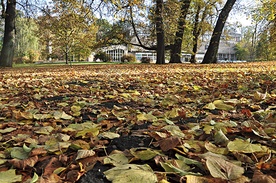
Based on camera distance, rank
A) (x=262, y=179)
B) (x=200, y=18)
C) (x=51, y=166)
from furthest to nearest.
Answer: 1. (x=200, y=18)
2. (x=51, y=166)
3. (x=262, y=179)

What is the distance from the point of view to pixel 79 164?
94 cm

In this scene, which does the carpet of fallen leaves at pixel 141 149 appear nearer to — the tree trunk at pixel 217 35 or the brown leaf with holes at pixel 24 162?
the brown leaf with holes at pixel 24 162

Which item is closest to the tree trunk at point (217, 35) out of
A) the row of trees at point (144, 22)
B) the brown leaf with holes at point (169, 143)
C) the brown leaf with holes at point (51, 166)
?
the row of trees at point (144, 22)

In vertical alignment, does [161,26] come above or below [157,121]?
above

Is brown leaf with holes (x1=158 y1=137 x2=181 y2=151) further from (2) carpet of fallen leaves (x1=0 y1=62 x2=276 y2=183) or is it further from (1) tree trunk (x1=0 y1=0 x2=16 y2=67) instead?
(1) tree trunk (x1=0 y1=0 x2=16 y2=67)

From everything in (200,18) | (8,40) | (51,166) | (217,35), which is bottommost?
(51,166)

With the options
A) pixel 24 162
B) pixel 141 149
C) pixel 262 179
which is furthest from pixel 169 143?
pixel 24 162


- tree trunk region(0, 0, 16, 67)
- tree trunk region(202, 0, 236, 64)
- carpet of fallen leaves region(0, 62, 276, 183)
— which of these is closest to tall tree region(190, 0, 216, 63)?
tree trunk region(202, 0, 236, 64)

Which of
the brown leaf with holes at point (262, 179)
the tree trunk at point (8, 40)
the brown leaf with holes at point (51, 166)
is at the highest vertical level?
the tree trunk at point (8, 40)

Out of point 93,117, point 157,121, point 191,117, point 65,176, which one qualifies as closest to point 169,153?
point 65,176

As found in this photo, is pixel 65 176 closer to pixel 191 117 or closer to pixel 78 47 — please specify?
pixel 191 117

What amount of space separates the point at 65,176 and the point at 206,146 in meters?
0.59

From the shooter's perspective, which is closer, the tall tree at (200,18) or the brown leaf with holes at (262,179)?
the brown leaf with holes at (262,179)

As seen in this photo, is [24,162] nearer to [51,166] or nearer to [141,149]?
[51,166]
